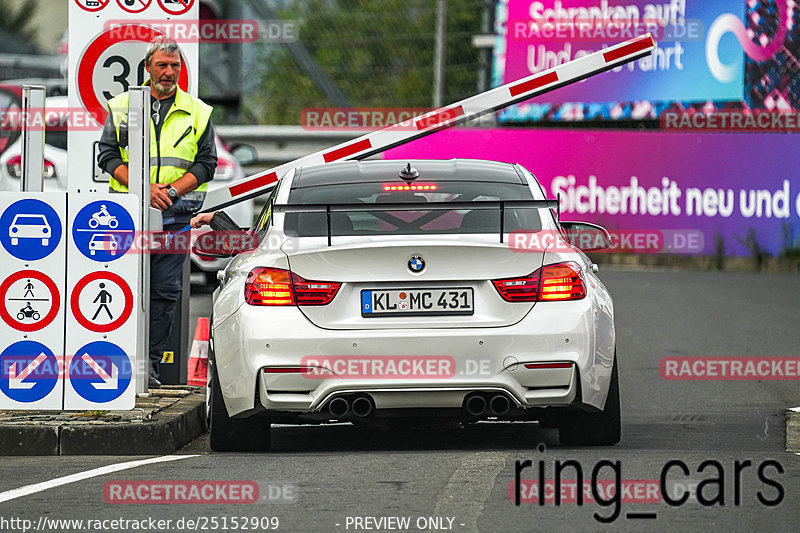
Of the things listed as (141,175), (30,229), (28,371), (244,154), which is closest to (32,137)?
(141,175)

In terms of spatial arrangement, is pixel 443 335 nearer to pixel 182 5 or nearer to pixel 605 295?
pixel 605 295

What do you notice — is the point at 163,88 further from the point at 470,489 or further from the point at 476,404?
the point at 470,489

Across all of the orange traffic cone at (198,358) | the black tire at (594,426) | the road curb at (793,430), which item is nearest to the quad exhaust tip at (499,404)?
the black tire at (594,426)

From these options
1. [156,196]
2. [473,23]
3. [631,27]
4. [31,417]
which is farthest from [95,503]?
[473,23]

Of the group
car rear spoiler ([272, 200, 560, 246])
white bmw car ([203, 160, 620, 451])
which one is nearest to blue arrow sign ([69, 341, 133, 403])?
white bmw car ([203, 160, 620, 451])

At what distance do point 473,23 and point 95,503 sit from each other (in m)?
19.9

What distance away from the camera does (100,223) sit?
9250mm

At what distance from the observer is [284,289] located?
840cm

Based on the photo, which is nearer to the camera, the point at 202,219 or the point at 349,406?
the point at 349,406

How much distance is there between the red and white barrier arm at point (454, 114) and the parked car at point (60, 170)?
4.86 metres

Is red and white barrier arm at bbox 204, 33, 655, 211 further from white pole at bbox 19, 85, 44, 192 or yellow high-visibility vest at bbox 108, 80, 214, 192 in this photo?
white pole at bbox 19, 85, 44, 192

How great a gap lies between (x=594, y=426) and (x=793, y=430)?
143cm

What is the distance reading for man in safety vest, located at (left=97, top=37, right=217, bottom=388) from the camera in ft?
34.9

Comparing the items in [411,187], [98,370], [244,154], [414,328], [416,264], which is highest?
[244,154]
